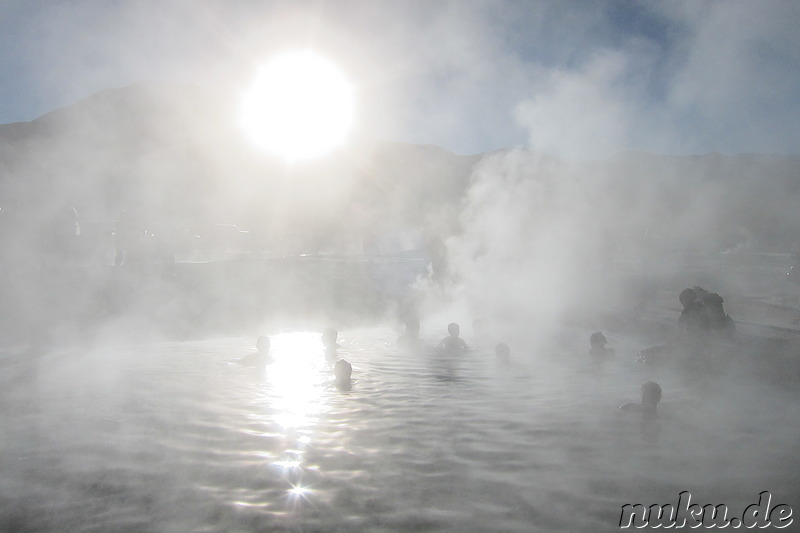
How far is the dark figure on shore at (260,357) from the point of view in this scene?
10.2m

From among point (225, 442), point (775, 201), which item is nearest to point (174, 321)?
point (225, 442)

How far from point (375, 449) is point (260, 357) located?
5.38m

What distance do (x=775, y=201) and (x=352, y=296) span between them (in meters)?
25.9

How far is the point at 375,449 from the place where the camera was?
5.45 metres

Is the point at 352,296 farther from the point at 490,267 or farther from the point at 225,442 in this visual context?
the point at 225,442

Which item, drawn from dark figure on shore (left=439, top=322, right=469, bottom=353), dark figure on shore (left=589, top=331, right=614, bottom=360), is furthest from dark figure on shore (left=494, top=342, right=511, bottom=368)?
dark figure on shore (left=589, top=331, right=614, bottom=360)

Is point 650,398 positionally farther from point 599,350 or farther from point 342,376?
point 342,376

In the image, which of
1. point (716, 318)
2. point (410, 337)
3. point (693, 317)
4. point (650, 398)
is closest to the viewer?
point (650, 398)

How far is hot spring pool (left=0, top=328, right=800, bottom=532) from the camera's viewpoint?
4066 millimetres

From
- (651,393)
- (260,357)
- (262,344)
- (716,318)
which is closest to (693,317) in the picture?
(716,318)

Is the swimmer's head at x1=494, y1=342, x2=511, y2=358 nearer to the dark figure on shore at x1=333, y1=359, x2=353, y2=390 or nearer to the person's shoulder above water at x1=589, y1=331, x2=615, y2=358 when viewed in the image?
the person's shoulder above water at x1=589, y1=331, x2=615, y2=358

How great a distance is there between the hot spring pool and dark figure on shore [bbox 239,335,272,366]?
65 centimetres

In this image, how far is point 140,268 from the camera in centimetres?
1780

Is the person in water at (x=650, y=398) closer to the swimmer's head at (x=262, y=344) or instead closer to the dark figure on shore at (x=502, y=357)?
the dark figure on shore at (x=502, y=357)
